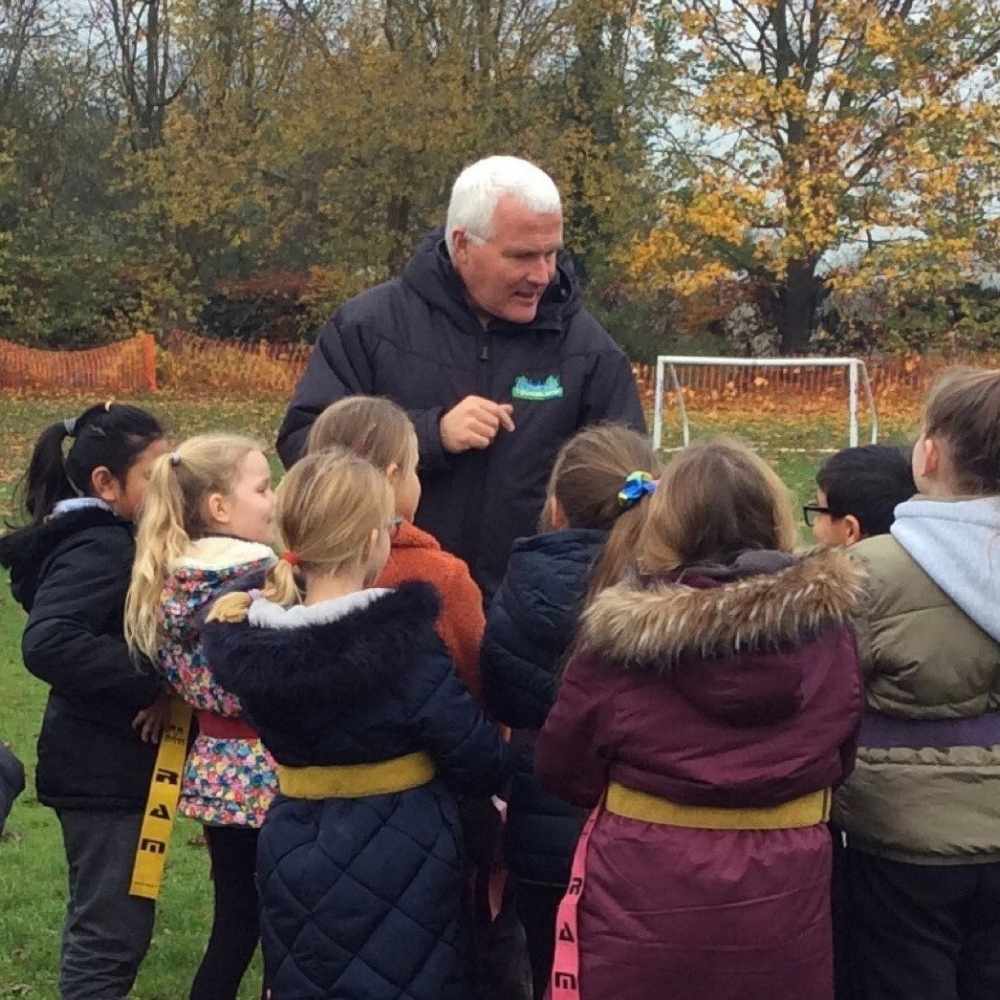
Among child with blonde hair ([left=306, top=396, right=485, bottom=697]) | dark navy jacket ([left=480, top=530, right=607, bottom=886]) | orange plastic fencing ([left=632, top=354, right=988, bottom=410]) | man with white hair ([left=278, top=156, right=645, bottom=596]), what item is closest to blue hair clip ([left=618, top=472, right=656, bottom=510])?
dark navy jacket ([left=480, top=530, right=607, bottom=886])

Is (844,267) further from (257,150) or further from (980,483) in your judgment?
(980,483)

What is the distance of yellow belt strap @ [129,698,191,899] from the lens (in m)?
3.59

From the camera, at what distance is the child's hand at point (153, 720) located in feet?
11.9

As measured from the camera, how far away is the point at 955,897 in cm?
297

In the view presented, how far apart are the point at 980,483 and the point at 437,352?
1392mm

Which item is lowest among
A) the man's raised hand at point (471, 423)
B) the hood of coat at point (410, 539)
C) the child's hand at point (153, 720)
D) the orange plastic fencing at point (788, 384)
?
the orange plastic fencing at point (788, 384)

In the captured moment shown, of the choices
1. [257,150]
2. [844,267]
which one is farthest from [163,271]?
[844,267]

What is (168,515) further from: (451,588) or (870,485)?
(870,485)

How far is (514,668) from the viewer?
3.13 meters

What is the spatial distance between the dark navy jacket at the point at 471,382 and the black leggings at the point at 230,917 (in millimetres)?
870

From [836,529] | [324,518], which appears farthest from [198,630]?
[836,529]

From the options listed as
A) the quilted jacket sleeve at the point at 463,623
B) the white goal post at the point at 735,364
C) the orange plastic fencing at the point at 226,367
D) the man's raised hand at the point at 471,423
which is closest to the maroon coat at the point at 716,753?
the quilted jacket sleeve at the point at 463,623

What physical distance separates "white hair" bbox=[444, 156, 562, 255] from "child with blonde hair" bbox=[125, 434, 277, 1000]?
2.58 ft

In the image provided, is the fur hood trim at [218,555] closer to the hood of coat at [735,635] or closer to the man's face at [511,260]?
the man's face at [511,260]
